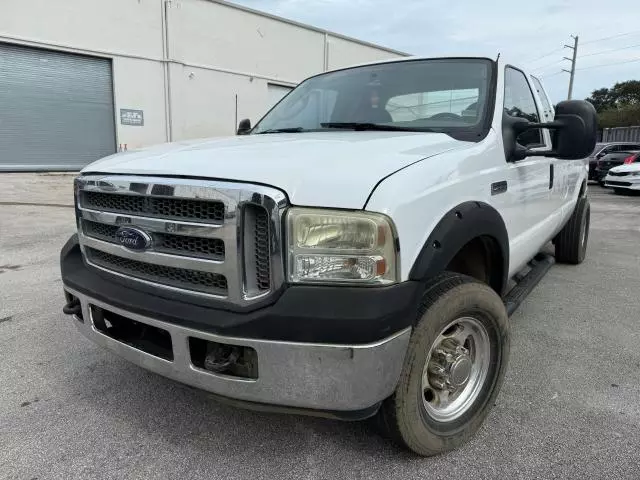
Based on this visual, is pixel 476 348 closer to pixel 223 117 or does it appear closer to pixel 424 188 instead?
pixel 424 188

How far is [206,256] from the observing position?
1.98 meters

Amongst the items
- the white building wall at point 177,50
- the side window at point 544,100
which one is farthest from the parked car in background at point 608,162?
the side window at point 544,100

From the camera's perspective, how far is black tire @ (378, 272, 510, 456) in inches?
79.4

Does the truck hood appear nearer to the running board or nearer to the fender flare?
the fender flare

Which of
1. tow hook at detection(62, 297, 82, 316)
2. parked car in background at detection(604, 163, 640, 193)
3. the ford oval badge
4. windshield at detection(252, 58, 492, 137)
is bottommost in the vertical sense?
parked car in background at detection(604, 163, 640, 193)

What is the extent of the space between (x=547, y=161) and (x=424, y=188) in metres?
2.06

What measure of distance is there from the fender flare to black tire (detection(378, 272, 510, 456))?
5.4 inches

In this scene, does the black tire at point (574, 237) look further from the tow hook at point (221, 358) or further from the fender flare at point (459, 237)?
the tow hook at point (221, 358)

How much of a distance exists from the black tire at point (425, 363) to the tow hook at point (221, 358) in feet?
2.05

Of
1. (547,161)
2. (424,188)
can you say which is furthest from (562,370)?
(424,188)

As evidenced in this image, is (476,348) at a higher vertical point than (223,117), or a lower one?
lower

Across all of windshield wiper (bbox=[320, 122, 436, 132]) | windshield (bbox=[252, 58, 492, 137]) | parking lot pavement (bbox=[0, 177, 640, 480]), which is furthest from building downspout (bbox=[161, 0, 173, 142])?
windshield wiper (bbox=[320, 122, 436, 132])

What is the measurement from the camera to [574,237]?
5.64 m

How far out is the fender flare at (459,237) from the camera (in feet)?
6.49
